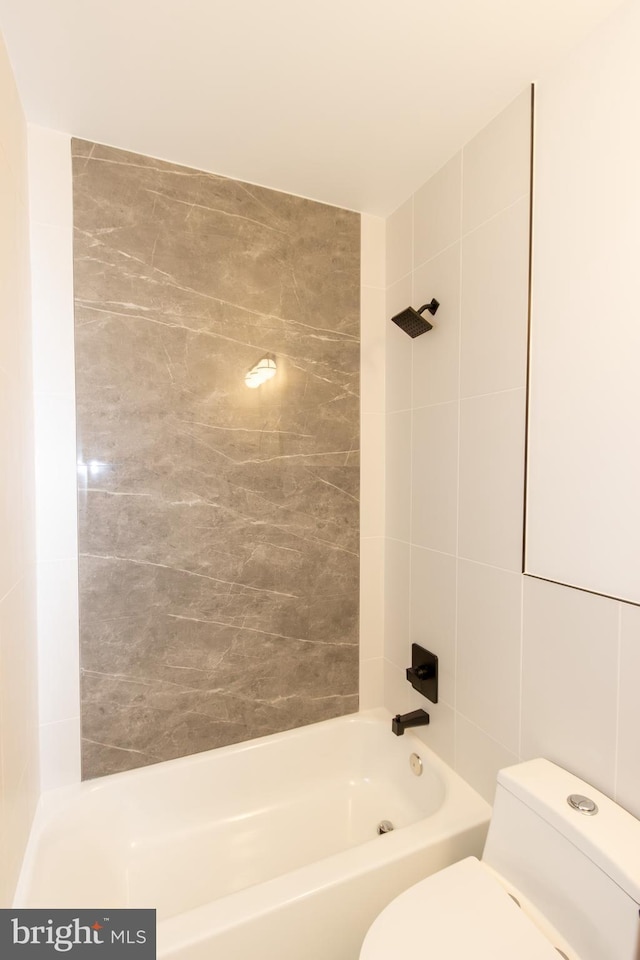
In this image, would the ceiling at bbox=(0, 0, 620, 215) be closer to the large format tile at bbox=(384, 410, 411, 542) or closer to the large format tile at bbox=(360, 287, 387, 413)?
the large format tile at bbox=(360, 287, 387, 413)

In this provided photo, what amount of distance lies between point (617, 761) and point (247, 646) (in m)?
1.20

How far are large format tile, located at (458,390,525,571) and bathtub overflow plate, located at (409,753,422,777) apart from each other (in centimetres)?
80

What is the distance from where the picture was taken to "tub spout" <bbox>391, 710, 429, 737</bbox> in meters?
1.72

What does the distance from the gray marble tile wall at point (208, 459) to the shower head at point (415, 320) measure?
0.30 m

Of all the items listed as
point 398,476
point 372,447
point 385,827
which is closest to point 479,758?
point 385,827

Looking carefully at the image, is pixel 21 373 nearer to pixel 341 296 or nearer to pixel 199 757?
pixel 341 296

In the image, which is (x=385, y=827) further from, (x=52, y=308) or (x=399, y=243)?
(x=399, y=243)

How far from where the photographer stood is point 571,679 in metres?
Answer: 1.18

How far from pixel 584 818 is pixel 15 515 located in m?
1.50

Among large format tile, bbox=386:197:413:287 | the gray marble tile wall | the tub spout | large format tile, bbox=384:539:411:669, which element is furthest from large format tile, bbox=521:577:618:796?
large format tile, bbox=386:197:413:287

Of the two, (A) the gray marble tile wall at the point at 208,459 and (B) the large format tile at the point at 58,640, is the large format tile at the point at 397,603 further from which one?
(B) the large format tile at the point at 58,640

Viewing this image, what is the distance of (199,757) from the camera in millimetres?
1738

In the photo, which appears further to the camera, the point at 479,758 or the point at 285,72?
the point at 479,758

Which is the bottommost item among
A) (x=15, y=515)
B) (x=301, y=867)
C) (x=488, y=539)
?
(x=301, y=867)
